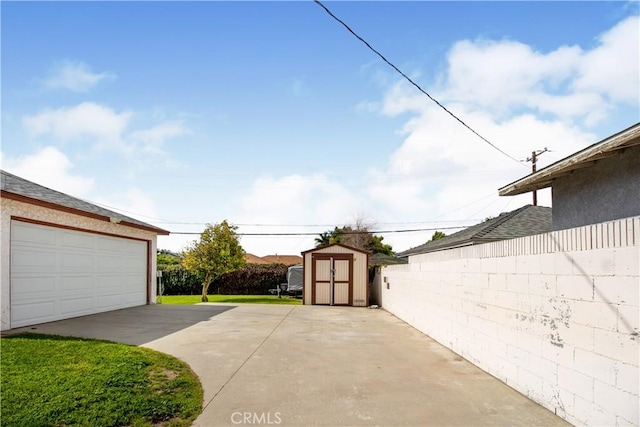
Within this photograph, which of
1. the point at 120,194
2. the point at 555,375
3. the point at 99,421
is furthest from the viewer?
the point at 120,194

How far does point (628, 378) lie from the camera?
353 centimetres

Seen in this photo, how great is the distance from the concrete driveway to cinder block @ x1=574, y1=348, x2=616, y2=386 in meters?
0.71

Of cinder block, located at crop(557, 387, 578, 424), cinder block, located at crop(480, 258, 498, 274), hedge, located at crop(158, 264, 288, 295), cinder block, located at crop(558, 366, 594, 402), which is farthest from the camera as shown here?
hedge, located at crop(158, 264, 288, 295)

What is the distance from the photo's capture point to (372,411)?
4820 mm

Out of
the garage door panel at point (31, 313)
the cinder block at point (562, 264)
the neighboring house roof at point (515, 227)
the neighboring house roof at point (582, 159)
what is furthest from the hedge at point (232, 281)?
the cinder block at point (562, 264)

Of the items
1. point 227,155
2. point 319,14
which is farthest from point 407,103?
point 227,155

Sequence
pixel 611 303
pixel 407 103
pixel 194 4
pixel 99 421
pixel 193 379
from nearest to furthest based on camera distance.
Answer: pixel 611 303
pixel 99 421
pixel 193 379
pixel 194 4
pixel 407 103

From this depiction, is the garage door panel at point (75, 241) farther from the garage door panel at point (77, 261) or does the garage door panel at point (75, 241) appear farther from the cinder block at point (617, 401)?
the cinder block at point (617, 401)

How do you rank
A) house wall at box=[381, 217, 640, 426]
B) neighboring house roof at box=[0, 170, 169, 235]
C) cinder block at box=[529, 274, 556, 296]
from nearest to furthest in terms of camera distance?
house wall at box=[381, 217, 640, 426] < cinder block at box=[529, 274, 556, 296] < neighboring house roof at box=[0, 170, 169, 235]

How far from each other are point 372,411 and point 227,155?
14512mm

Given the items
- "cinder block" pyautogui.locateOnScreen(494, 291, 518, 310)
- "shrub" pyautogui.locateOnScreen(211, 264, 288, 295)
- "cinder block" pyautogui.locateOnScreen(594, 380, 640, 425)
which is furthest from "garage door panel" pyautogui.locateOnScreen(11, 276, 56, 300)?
"shrub" pyautogui.locateOnScreen(211, 264, 288, 295)

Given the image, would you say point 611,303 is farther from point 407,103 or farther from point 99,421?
point 407,103

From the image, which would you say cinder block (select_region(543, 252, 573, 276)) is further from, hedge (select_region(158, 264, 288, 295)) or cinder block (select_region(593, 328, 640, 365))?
hedge (select_region(158, 264, 288, 295))

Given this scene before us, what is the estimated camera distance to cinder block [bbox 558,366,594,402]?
4062mm
